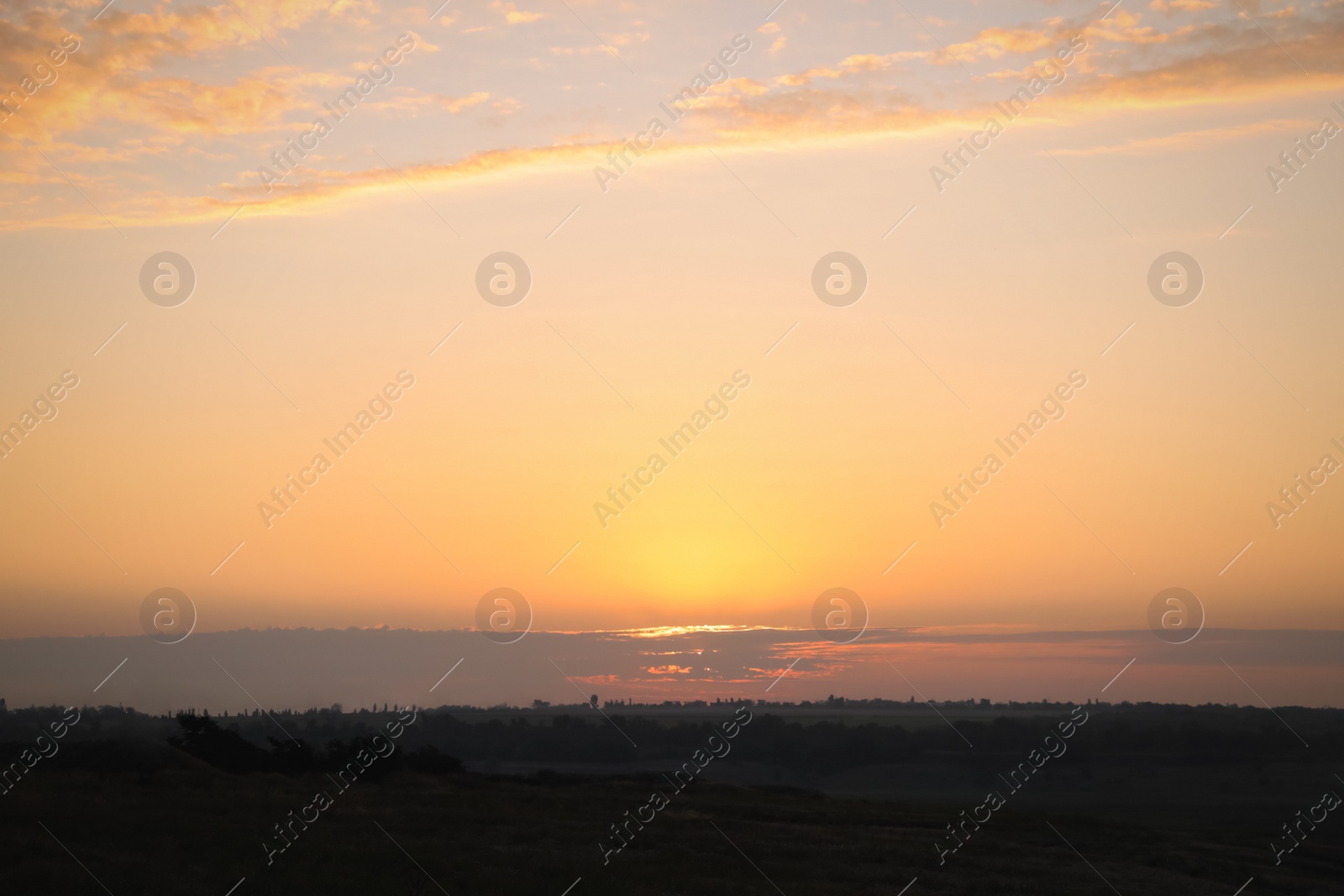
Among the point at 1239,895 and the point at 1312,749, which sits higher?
the point at 1239,895

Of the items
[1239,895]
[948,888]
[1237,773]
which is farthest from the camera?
[1237,773]

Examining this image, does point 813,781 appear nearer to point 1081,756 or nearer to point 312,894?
point 1081,756

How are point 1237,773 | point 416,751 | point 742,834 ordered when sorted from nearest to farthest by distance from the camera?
point 742,834 < point 416,751 < point 1237,773

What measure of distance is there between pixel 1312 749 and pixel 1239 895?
371 feet

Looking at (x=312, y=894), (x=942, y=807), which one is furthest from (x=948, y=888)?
(x=942, y=807)

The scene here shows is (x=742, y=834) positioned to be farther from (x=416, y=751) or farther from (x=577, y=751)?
(x=577, y=751)

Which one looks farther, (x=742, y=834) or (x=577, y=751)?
(x=577, y=751)

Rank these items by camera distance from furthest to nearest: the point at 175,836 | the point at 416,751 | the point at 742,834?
the point at 416,751
the point at 742,834
the point at 175,836

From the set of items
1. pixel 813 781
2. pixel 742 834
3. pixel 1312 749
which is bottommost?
pixel 1312 749

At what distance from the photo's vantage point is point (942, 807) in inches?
2259

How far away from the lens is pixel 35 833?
22.8 meters

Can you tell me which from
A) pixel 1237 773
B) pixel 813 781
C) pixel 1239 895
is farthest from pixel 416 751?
pixel 1237 773

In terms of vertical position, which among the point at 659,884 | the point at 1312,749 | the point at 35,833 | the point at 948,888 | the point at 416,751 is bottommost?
the point at 1312,749

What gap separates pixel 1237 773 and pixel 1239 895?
261 feet
